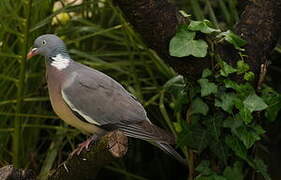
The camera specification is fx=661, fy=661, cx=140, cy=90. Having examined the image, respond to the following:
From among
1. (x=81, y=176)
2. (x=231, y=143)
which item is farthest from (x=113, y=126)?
(x=231, y=143)

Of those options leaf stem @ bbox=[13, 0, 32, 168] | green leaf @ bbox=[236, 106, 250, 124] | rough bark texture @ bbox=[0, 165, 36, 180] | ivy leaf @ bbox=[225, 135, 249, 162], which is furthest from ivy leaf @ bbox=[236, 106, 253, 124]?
leaf stem @ bbox=[13, 0, 32, 168]

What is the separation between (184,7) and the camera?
11.8 feet

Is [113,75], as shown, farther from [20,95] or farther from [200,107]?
[200,107]

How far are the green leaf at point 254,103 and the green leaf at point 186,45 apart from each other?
0.25 m

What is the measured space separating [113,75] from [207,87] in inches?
38.5

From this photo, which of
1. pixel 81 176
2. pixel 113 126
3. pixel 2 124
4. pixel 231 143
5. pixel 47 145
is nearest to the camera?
pixel 81 176

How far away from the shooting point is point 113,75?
3.30 metres

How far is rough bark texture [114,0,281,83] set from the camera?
7.62 ft

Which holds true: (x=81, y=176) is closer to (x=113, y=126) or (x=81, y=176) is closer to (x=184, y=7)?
(x=113, y=126)

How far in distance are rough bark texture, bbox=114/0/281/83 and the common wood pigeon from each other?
0.22 meters

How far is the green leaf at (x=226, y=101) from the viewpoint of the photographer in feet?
7.93

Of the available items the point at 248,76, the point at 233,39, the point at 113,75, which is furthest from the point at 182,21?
the point at 113,75

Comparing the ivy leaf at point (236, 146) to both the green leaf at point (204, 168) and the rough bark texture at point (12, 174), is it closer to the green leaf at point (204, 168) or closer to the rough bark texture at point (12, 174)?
the green leaf at point (204, 168)

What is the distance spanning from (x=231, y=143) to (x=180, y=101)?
25 cm
